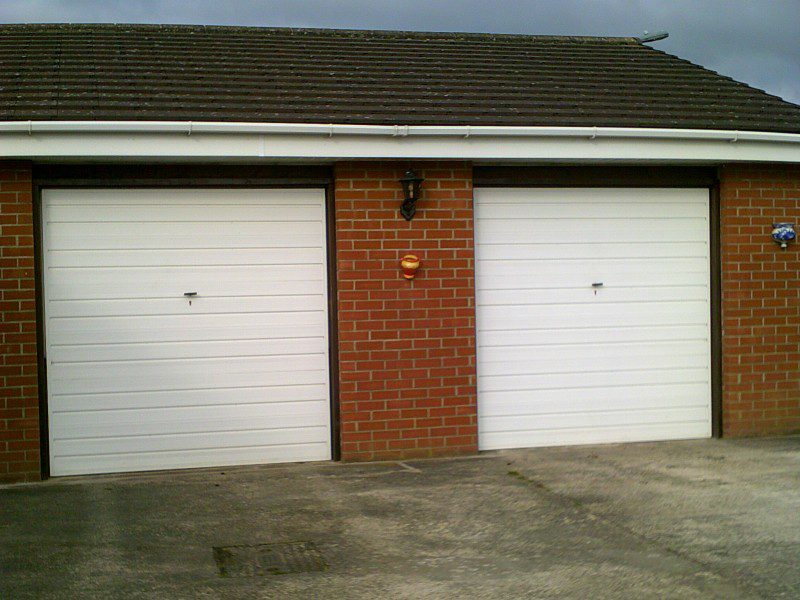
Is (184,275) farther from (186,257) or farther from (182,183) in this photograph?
(182,183)

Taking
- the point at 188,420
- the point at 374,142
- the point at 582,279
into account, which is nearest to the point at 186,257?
the point at 188,420

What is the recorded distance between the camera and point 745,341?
32.8ft

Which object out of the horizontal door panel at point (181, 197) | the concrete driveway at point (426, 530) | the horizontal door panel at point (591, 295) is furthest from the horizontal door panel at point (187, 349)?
the horizontal door panel at point (591, 295)

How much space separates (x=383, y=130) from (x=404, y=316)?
1.68 m

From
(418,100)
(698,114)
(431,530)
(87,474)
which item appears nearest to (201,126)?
(418,100)

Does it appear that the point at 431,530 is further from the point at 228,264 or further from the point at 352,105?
the point at 352,105

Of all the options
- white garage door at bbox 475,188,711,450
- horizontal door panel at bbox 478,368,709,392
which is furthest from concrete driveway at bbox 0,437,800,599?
horizontal door panel at bbox 478,368,709,392

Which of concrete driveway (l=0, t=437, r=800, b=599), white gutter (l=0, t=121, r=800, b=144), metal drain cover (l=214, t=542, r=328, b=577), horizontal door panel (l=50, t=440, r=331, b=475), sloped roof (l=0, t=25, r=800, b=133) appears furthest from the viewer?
sloped roof (l=0, t=25, r=800, b=133)

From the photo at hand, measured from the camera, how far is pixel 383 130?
8.66 meters

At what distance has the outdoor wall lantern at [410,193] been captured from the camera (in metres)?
8.91

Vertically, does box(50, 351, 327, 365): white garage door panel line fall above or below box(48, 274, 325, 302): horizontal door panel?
below

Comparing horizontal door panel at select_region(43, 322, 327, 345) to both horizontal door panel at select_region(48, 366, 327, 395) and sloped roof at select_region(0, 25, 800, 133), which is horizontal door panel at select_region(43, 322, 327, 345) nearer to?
horizontal door panel at select_region(48, 366, 327, 395)

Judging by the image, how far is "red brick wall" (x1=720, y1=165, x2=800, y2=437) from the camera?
995 centimetres

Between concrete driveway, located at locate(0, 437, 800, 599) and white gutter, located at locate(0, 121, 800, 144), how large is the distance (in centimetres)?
291
